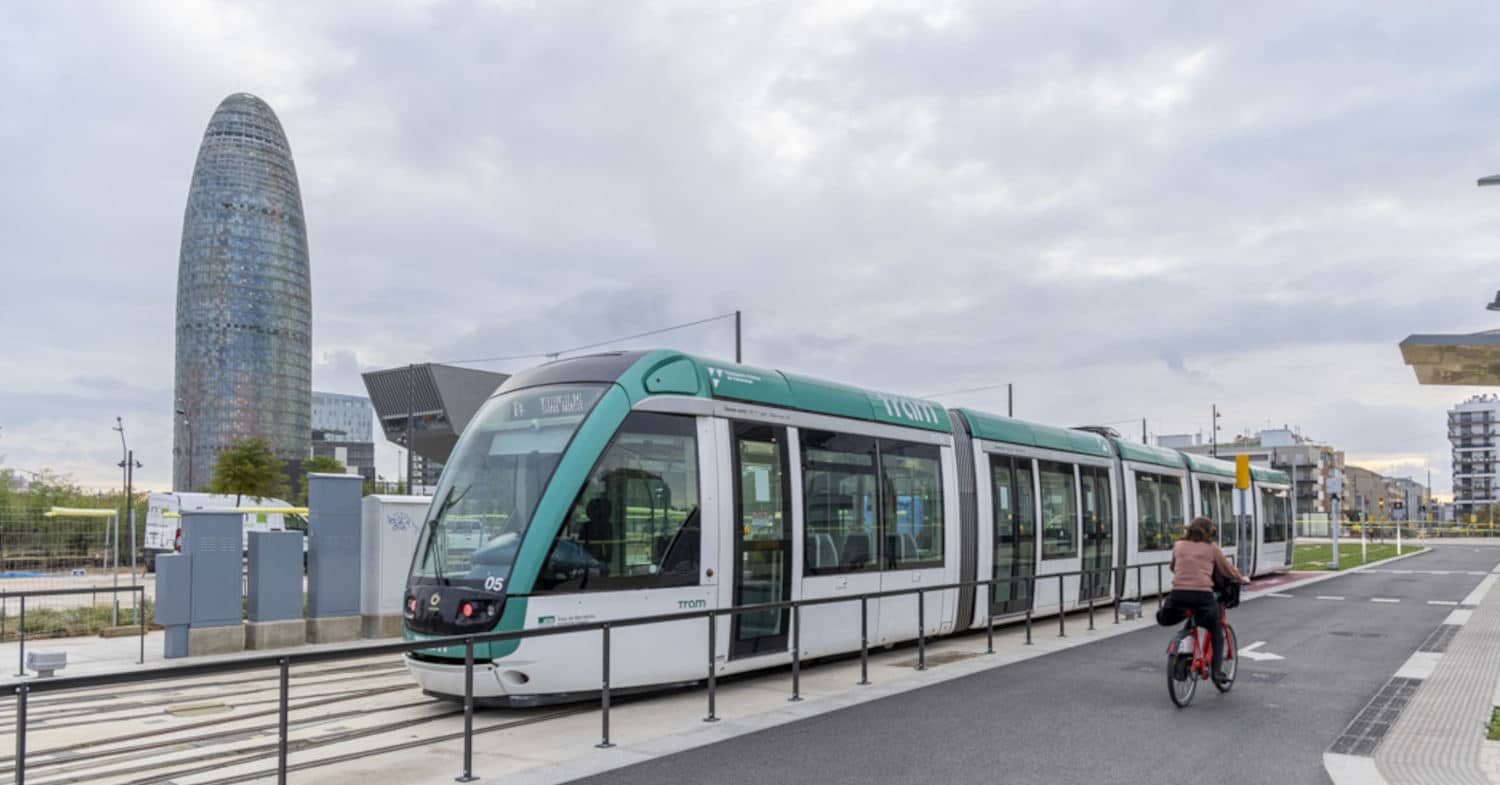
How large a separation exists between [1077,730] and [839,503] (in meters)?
4.06

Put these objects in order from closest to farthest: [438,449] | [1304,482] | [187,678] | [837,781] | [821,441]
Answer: [187,678]
[837,781]
[821,441]
[438,449]
[1304,482]

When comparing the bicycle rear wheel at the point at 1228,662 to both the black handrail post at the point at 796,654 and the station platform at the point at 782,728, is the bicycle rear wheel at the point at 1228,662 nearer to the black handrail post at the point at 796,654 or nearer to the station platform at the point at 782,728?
the station platform at the point at 782,728

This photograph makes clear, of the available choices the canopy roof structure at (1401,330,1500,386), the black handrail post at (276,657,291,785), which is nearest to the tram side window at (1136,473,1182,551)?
the canopy roof structure at (1401,330,1500,386)

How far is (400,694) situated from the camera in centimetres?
1059

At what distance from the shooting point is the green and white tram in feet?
30.5

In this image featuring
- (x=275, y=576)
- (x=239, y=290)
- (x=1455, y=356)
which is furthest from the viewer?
(x=239, y=290)

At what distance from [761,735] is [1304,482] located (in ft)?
469

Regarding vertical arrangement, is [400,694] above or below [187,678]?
below

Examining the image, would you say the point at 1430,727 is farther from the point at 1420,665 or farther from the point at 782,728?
the point at 782,728

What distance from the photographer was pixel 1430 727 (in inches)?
359

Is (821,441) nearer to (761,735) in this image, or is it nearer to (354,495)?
(761,735)

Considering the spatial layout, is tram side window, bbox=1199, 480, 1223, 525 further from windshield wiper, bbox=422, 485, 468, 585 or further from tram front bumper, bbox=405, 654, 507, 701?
tram front bumper, bbox=405, 654, 507, 701

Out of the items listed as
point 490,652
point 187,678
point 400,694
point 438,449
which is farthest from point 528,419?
point 438,449

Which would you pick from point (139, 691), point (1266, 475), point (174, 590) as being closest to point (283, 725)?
point (139, 691)
